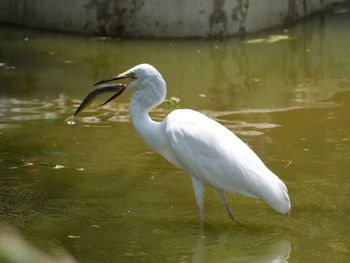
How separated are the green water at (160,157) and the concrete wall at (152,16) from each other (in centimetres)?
18

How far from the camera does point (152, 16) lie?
34.2 ft

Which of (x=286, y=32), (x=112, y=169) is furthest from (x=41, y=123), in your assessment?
(x=286, y=32)

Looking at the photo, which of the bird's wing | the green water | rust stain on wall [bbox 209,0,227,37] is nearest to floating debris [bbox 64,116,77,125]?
the green water

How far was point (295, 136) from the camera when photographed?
23.2 feet

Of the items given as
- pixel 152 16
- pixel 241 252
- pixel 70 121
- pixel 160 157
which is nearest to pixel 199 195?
pixel 241 252

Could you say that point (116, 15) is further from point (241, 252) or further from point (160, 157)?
point (241, 252)

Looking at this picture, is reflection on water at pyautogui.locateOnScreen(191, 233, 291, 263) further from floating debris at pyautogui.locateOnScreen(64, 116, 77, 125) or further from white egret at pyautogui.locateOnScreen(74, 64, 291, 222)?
floating debris at pyautogui.locateOnScreen(64, 116, 77, 125)

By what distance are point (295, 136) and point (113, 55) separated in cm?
342

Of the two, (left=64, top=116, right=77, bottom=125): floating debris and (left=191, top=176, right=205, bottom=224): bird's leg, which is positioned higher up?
(left=191, top=176, right=205, bottom=224): bird's leg

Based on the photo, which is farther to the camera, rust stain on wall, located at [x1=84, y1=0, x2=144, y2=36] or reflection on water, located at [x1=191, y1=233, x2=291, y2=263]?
rust stain on wall, located at [x1=84, y1=0, x2=144, y2=36]

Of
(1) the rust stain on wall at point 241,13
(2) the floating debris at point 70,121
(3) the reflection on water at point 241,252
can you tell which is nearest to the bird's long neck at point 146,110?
(3) the reflection on water at point 241,252

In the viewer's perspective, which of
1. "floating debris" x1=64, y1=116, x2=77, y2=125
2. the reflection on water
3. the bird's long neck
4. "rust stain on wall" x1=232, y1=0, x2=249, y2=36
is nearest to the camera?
the reflection on water

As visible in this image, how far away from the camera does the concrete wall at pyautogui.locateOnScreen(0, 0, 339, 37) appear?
34.2ft

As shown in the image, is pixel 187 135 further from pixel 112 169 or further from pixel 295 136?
pixel 295 136
